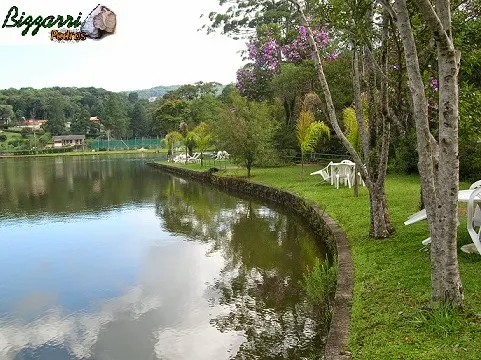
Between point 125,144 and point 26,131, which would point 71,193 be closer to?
point 125,144

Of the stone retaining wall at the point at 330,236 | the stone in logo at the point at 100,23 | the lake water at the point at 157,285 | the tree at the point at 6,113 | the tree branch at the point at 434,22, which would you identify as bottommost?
the lake water at the point at 157,285

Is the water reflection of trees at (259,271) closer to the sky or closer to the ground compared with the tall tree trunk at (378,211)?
closer to the ground

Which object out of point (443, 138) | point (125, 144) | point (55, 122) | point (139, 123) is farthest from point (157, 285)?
point (55, 122)

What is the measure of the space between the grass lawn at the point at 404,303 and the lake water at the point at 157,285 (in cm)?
87

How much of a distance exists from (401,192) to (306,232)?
3159 mm

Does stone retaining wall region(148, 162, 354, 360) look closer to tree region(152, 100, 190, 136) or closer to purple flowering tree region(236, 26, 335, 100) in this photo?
purple flowering tree region(236, 26, 335, 100)

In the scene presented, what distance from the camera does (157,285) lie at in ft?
26.1

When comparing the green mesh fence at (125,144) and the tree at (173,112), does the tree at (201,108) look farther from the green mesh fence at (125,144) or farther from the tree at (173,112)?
the green mesh fence at (125,144)

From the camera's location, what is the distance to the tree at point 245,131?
20.2 metres

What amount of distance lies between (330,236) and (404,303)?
13.8 ft

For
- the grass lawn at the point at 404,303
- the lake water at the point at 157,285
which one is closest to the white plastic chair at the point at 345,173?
the lake water at the point at 157,285

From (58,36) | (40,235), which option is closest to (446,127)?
(58,36)

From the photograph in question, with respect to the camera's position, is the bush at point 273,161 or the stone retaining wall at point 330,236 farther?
the bush at point 273,161

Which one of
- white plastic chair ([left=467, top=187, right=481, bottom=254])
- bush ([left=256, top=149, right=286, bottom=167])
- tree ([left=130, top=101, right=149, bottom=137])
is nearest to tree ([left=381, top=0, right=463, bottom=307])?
white plastic chair ([left=467, top=187, right=481, bottom=254])
